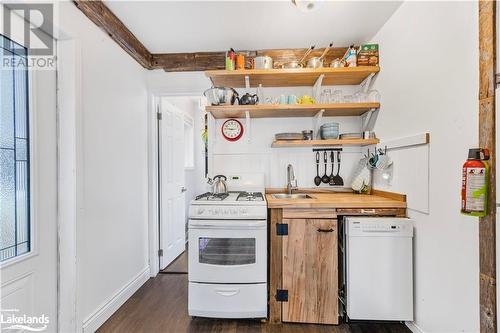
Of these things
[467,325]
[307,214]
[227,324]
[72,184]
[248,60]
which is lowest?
[227,324]

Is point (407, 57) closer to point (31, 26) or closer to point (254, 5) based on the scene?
point (254, 5)

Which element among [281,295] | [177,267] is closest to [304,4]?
[281,295]

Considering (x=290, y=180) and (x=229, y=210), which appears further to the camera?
(x=290, y=180)

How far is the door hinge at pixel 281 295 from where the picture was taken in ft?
6.22

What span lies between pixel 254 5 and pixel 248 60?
0.70m

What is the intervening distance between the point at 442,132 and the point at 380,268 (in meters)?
1.00

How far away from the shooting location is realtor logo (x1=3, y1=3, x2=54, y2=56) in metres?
1.37

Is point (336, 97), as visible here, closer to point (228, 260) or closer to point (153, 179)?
point (228, 260)

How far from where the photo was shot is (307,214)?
1900mm

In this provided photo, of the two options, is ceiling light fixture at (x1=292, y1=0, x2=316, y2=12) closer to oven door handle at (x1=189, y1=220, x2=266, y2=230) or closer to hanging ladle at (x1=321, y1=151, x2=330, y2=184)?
hanging ladle at (x1=321, y1=151, x2=330, y2=184)

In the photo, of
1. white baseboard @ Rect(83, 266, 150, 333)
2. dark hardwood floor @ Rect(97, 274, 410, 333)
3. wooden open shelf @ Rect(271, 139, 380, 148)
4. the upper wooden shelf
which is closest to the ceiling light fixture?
the upper wooden shelf

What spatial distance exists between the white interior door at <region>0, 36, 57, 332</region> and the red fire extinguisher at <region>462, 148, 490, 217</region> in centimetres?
235

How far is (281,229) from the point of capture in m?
1.92

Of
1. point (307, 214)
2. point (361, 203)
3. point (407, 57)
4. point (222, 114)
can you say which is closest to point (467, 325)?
point (361, 203)
